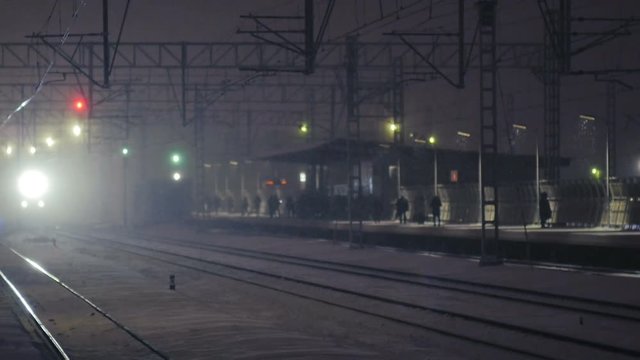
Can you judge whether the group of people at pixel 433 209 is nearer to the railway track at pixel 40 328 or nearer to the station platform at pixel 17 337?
the railway track at pixel 40 328

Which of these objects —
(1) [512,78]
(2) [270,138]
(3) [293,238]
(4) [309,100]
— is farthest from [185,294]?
(2) [270,138]

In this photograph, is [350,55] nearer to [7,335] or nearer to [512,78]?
[7,335]

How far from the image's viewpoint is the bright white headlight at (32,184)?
83.5m

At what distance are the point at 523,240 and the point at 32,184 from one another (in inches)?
2415

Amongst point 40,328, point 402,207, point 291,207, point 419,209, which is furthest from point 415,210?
point 40,328

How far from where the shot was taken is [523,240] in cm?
3231

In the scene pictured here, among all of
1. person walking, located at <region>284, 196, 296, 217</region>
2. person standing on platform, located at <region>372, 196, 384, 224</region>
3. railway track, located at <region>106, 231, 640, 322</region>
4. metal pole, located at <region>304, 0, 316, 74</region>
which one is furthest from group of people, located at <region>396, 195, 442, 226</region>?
metal pole, located at <region>304, 0, 316, 74</region>

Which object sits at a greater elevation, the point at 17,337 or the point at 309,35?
the point at 309,35

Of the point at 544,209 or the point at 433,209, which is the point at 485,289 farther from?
the point at 433,209

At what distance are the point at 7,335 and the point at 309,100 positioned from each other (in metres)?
49.0

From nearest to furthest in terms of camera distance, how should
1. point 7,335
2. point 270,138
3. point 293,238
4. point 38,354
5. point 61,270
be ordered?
1. point 38,354
2. point 7,335
3. point 61,270
4. point 293,238
5. point 270,138

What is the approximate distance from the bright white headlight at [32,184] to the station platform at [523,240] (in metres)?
36.1

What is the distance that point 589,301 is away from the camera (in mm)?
20375

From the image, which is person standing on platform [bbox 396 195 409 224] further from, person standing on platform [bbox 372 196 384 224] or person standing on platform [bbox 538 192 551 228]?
person standing on platform [bbox 538 192 551 228]
